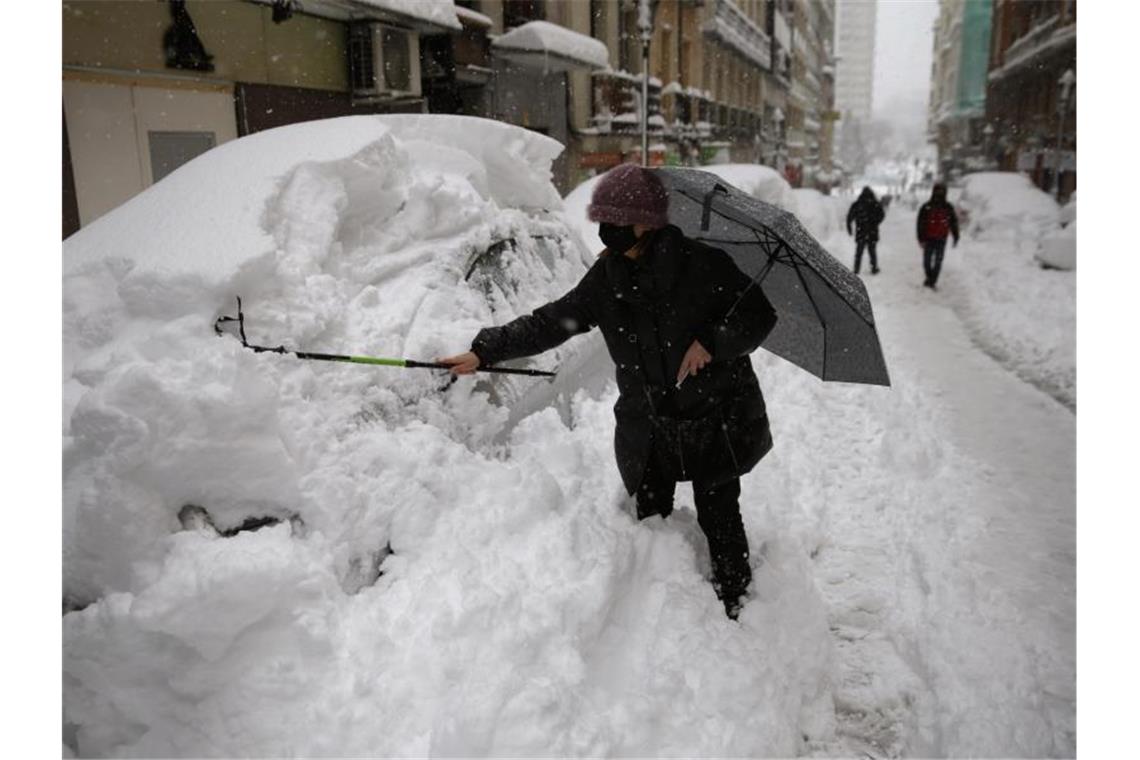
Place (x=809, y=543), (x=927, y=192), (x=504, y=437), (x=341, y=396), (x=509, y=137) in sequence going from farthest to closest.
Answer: (x=927, y=192) → (x=509, y=137) → (x=809, y=543) → (x=504, y=437) → (x=341, y=396)

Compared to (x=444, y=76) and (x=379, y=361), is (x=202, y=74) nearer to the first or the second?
(x=379, y=361)

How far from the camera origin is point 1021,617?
122 inches

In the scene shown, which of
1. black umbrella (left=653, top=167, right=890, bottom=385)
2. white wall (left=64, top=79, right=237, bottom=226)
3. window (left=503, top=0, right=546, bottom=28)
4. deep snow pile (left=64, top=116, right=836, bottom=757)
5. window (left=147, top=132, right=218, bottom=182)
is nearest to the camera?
deep snow pile (left=64, top=116, right=836, bottom=757)

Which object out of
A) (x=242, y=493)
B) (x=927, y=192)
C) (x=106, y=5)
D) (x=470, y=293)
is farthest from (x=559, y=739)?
(x=927, y=192)

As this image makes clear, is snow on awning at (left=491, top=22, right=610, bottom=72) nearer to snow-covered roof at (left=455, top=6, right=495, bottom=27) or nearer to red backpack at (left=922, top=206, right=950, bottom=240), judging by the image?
snow-covered roof at (left=455, top=6, right=495, bottom=27)

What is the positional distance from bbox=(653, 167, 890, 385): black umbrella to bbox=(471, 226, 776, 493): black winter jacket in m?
0.32

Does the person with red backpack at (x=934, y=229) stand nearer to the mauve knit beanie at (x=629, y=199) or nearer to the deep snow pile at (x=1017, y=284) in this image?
the deep snow pile at (x=1017, y=284)

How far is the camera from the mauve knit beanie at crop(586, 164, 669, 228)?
2430mm

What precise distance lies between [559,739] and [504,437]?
1.24 metres

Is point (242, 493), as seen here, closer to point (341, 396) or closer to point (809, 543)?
point (341, 396)

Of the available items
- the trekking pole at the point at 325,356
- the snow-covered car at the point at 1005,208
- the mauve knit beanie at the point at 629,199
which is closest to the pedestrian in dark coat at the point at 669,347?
the mauve knit beanie at the point at 629,199

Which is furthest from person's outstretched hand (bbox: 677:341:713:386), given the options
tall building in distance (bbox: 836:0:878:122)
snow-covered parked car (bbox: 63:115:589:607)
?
tall building in distance (bbox: 836:0:878:122)

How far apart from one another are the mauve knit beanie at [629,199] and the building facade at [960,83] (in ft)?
7.90

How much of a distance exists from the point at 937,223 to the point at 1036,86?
7194 millimetres
